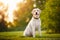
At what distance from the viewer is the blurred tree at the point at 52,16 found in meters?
2.22

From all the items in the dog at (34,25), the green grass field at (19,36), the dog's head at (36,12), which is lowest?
the green grass field at (19,36)

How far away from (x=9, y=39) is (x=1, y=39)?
0.09 metres

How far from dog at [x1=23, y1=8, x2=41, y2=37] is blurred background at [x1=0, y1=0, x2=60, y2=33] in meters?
0.04

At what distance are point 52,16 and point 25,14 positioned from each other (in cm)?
31

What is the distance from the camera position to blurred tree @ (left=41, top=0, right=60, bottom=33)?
2223 mm

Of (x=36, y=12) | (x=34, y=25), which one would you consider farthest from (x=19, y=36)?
(x=36, y=12)

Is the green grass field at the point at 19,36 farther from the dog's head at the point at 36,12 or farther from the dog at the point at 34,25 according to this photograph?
the dog's head at the point at 36,12

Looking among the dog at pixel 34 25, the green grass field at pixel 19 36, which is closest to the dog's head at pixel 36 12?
the dog at pixel 34 25

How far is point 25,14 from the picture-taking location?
227 cm

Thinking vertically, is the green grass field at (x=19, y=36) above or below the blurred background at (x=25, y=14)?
below

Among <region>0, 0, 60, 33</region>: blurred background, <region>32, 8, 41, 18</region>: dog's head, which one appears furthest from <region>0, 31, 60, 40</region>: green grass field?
<region>32, 8, 41, 18</region>: dog's head

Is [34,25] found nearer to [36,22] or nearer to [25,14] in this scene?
[36,22]

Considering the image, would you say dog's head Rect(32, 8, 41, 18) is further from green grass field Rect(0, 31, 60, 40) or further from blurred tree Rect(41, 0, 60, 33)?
green grass field Rect(0, 31, 60, 40)

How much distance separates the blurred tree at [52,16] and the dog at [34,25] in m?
0.06
